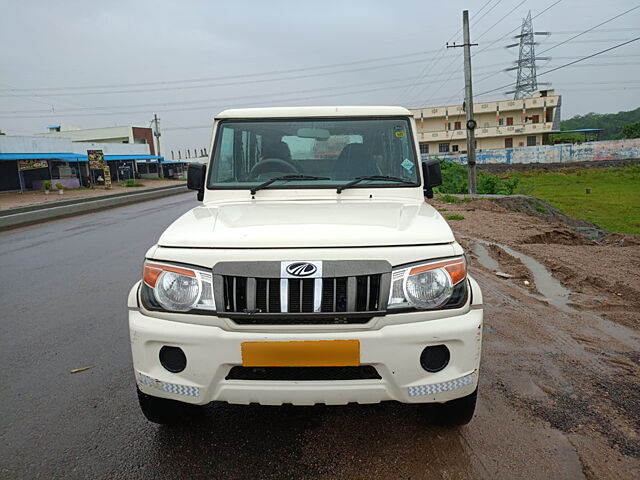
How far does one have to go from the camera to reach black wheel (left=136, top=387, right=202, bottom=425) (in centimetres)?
261

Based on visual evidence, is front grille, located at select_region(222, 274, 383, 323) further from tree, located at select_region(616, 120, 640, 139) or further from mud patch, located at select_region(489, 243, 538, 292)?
tree, located at select_region(616, 120, 640, 139)

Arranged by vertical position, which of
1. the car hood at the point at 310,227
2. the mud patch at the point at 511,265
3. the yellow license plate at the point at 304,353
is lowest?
the mud patch at the point at 511,265

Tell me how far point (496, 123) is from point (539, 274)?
230 feet

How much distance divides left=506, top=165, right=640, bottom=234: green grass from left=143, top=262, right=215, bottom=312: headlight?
13.7 meters

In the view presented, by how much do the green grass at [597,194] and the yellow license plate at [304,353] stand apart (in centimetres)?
1335

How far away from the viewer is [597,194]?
24.5m

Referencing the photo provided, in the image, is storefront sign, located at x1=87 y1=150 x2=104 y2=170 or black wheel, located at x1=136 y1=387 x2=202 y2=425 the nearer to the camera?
black wheel, located at x1=136 y1=387 x2=202 y2=425

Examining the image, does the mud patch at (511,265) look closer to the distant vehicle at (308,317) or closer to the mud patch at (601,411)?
the mud patch at (601,411)

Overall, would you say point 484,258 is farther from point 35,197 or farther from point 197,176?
point 35,197

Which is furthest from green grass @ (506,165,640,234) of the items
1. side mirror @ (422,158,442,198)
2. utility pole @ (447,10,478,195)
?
side mirror @ (422,158,442,198)

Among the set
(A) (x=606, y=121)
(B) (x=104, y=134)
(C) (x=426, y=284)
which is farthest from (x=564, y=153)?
(A) (x=606, y=121)

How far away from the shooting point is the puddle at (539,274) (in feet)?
18.2

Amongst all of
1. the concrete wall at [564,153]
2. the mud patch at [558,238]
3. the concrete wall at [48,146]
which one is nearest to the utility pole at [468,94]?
the mud patch at [558,238]

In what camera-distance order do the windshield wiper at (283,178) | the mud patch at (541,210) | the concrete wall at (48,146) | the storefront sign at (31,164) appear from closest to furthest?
the windshield wiper at (283,178) → the mud patch at (541,210) → the storefront sign at (31,164) → the concrete wall at (48,146)
